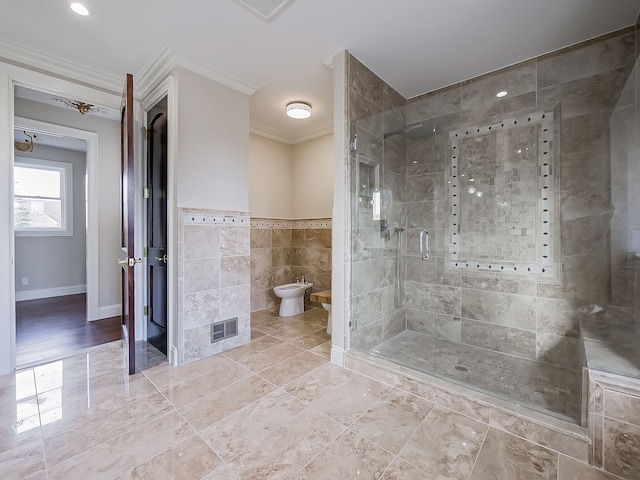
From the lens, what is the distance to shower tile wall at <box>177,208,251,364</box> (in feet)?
7.56

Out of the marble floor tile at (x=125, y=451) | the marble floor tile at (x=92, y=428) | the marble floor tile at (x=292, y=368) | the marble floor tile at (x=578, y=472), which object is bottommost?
the marble floor tile at (x=578, y=472)

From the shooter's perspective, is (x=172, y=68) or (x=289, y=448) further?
(x=172, y=68)

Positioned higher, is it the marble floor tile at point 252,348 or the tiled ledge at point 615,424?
the tiled ledge at point 615,424

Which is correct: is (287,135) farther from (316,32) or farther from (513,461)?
(513,461)

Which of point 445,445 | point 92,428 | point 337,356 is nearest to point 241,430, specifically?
→ point 92,428

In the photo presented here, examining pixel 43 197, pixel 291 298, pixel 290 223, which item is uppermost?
pixel 43 197

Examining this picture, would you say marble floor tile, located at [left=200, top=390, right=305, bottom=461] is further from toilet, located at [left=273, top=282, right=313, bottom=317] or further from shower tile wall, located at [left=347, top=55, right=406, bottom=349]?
toilet, located at [left=273, top=282, right=313, bottom=317]

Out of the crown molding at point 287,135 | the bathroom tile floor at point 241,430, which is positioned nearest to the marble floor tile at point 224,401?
the bathroom tile floor at point 241,430

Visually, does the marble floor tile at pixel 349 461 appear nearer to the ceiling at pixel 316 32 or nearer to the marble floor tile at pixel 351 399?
the marble floor tile at pixel 351 399

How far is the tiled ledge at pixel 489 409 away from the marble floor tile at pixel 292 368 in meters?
0.39

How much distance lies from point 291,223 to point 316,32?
2.66m

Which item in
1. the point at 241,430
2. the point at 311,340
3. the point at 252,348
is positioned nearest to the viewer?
the point at 241,430

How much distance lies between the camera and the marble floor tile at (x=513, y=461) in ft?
4.11

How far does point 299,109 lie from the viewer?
3.15 m
